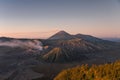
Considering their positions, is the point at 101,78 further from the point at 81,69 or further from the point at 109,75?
the point at 81,69

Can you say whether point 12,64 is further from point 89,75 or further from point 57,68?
point 89,75

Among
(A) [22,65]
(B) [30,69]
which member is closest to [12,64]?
(A) [22,65]

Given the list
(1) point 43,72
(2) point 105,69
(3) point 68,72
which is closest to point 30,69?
(1) point 43,72

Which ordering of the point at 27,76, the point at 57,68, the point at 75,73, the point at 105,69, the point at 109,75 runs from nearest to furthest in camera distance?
the point at 109,75 → the point at 105,69 → the point at 75,73 → the point at 27,76 → the point at 57,68

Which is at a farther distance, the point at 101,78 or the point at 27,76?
the point at 27,76

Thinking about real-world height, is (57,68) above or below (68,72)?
below

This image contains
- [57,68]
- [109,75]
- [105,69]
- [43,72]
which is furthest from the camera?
[57,68]
